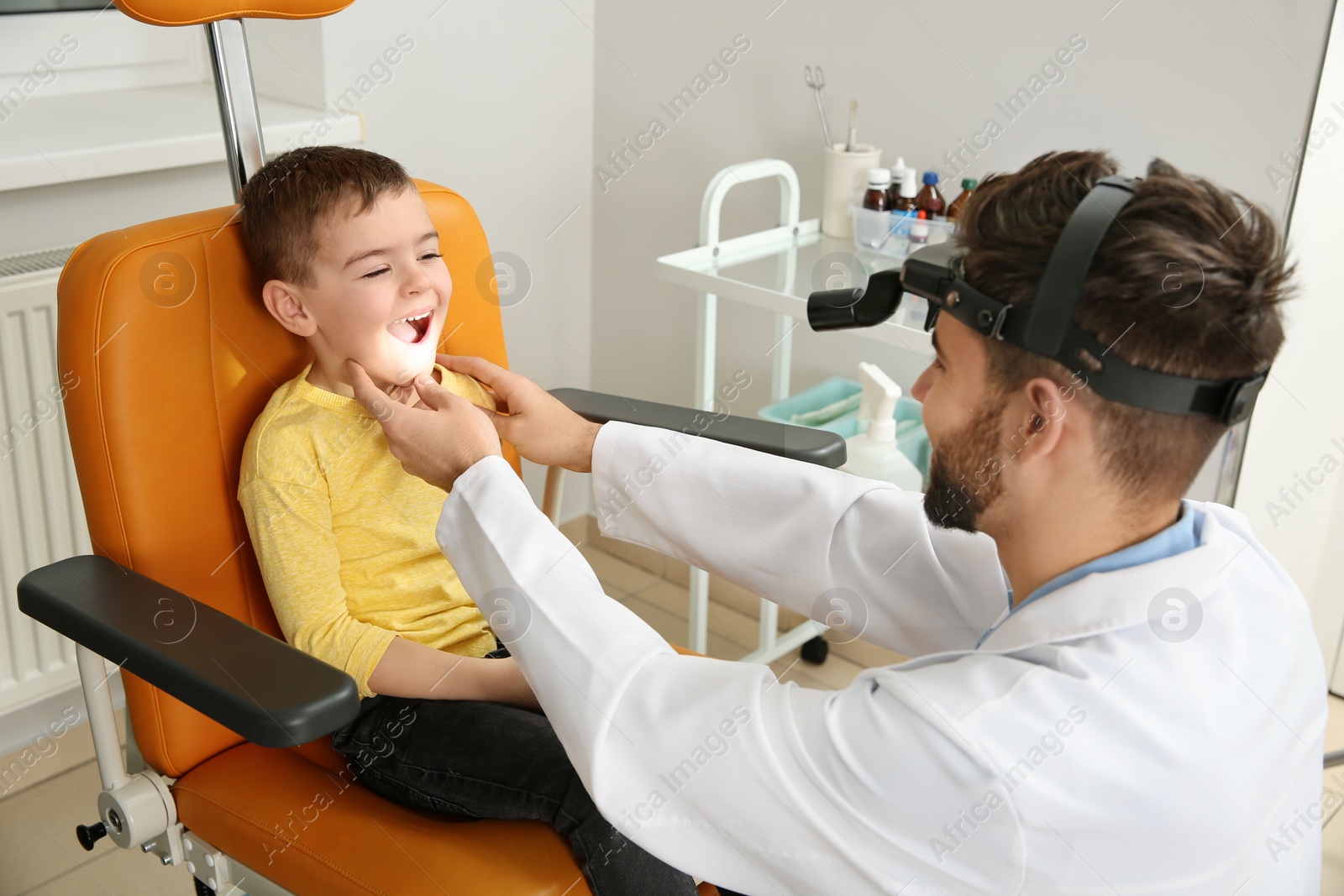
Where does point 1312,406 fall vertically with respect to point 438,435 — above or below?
below

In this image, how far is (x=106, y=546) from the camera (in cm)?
115

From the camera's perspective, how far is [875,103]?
2.14m

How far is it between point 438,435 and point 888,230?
3.60 ft

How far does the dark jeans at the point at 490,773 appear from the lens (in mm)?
1073

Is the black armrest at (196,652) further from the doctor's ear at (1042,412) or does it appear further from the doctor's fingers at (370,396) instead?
the doctor's ear at (1042,412)

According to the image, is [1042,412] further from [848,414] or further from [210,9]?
[848,414]

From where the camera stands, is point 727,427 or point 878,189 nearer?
point 727,427

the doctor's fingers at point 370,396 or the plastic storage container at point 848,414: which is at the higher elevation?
the doctor's fingers at point 370,396

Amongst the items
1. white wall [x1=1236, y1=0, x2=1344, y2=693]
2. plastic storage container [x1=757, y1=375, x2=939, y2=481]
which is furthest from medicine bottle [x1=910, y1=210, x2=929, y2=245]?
white wall [x1=1236, y1=0, x2=1344, y2=693]

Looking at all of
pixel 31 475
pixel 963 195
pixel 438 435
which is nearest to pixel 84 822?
pixel 31 475

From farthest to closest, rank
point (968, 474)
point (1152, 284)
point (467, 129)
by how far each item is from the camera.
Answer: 1. point (467, 129)
2. point (968, 474)
3. point (1152, 284)

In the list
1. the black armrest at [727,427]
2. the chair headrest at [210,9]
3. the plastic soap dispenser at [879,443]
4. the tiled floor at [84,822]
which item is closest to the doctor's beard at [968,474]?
the black armrest at [727,427]

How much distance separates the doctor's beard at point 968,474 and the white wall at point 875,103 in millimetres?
1127

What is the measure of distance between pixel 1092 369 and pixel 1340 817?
1.55 metres
